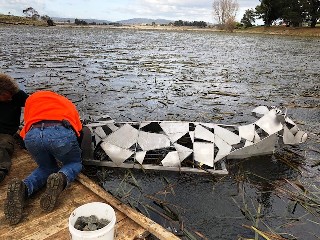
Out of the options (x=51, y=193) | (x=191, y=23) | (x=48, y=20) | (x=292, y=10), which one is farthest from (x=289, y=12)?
Result: (x=191, y=23)

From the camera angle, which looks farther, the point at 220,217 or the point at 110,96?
the point at 110,96

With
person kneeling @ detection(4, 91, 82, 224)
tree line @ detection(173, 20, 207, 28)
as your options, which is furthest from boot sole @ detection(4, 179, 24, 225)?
tree line @ detection(173, 20, 207, 28)

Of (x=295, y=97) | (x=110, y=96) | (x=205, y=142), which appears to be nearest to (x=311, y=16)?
(x=295, y=97)

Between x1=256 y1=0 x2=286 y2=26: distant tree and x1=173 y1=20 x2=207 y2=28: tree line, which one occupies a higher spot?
x1=256 y1=0 x2=286 y2=26: distant tree

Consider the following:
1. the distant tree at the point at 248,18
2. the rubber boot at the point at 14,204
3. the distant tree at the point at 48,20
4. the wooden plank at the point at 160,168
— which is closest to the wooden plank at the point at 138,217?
the rubber boot at the point at 14,204

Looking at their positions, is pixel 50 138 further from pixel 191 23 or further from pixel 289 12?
pixel 191 23

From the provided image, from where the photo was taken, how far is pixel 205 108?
8.71 meters

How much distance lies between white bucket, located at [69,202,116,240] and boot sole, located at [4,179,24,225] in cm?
83

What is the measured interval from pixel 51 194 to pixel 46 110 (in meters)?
1.04

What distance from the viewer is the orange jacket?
3.74m

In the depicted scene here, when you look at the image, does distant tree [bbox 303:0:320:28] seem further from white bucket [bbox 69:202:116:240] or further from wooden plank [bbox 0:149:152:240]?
white bucket [bbox 69:202:116:240]

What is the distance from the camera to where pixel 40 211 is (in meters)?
3.43

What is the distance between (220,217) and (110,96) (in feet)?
21.5

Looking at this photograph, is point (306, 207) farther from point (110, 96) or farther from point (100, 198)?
point (110, 96)
